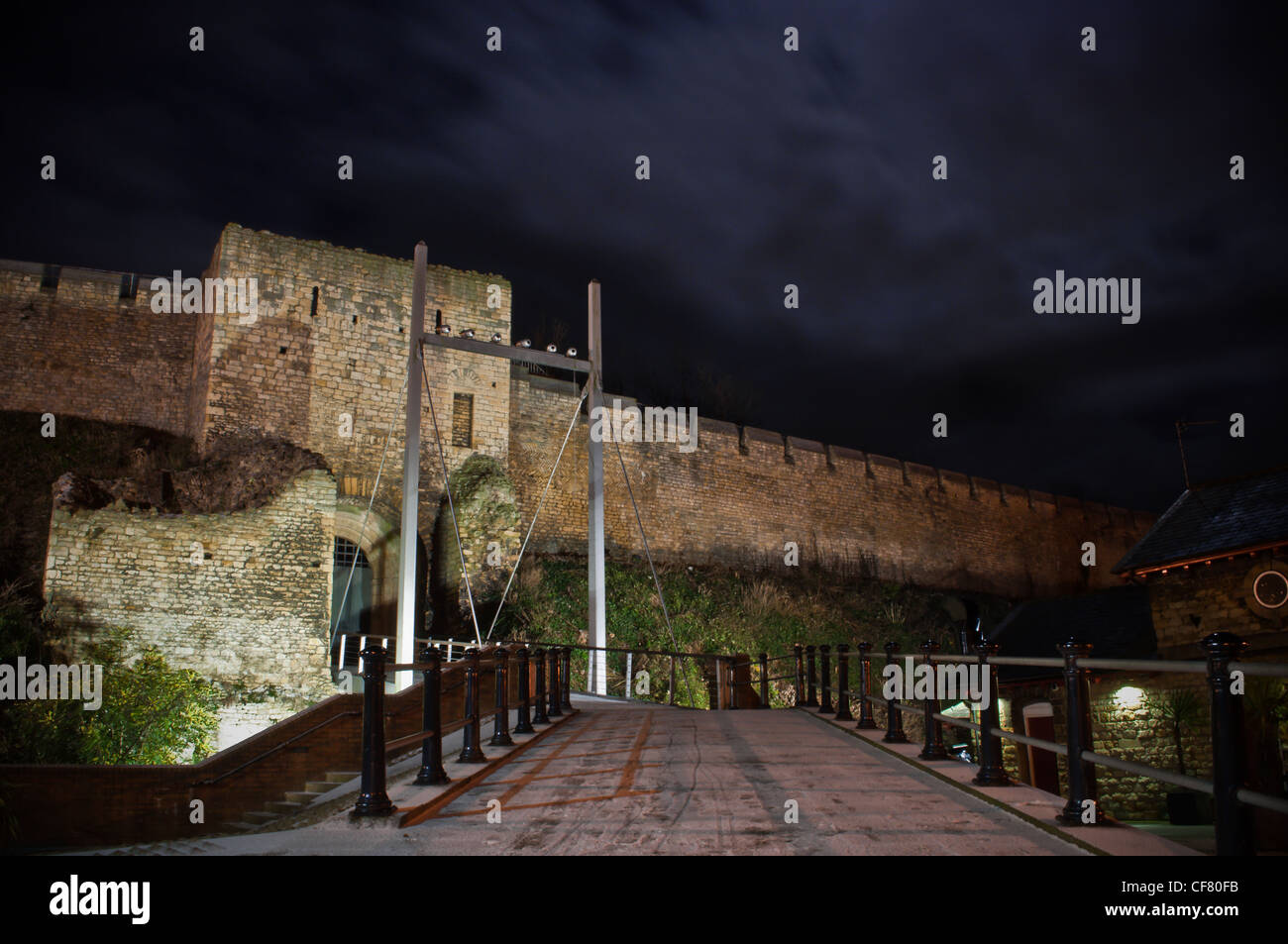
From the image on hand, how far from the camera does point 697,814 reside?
4.14 m

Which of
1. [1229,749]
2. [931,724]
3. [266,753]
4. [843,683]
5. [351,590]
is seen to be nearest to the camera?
[1229,749]

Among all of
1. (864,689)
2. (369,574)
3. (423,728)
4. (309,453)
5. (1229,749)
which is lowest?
(864,689)

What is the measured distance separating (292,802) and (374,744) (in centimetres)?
517

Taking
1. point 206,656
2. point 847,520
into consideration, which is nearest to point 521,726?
point 206,656

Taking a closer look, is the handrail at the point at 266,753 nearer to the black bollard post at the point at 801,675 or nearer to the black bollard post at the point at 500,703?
the black bollard post at the point at 500,703

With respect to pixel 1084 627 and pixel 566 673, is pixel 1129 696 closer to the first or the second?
pixel 1084 627

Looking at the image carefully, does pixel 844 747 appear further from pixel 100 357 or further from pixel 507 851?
pixel 100 357

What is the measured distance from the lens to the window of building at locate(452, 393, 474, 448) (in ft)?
57.3

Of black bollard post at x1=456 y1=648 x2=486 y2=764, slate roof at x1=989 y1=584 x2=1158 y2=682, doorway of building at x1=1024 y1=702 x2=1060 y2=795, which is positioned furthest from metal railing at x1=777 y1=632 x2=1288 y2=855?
slate roof at x1=989 y1=584 x2=1158 y2=682

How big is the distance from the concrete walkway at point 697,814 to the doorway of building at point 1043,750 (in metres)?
11.5

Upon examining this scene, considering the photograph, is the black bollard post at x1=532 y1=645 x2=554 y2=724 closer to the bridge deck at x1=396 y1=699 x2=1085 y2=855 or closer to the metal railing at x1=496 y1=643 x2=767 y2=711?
the bridge deck at x1=396 y1=699 x2=1085 y2=855

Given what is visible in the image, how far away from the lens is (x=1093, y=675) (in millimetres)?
15789

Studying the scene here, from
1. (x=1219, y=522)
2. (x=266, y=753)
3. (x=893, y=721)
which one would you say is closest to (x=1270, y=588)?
(x=1219, y=522)
